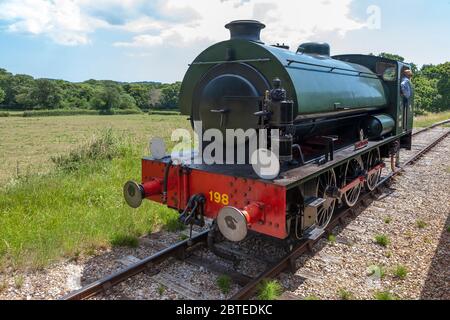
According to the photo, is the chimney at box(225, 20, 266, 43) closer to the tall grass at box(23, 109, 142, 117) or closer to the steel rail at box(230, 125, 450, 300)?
the steel rail at box(230, 125, 450, 300)

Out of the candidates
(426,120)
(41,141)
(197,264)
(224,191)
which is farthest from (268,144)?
(426,120)

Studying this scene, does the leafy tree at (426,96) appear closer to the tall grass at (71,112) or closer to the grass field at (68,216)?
the grass field at (68,216)

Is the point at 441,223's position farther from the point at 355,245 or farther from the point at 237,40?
the point at 237,40

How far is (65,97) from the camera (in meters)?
84.4

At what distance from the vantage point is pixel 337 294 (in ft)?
13.1

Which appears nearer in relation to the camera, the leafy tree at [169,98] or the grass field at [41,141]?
the grass field at [41,141]

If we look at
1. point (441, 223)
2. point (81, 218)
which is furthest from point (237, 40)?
point (441, 223)

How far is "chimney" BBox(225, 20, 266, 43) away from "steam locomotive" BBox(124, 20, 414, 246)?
1 cm

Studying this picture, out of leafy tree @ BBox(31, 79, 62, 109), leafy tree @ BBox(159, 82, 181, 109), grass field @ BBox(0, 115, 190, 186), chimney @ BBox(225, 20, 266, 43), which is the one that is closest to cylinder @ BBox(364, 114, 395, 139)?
chimney @ BBox(225, 20, 266, 43)

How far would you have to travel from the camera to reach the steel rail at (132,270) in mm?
3721

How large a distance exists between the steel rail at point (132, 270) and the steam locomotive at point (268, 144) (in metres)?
0.49

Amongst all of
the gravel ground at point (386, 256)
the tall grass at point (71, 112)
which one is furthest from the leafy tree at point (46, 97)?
the gravel ground at point (386, 256)

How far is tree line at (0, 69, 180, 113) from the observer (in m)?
79.8

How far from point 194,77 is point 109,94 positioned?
3180 inches
